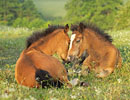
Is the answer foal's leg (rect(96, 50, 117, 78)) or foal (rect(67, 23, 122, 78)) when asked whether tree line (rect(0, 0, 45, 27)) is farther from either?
foal's leg (rect(96, 50, 117, 78))

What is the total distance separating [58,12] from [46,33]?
8559cm

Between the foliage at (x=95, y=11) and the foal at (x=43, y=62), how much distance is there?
176 ft

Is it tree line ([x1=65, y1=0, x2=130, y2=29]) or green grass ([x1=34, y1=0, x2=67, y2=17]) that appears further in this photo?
green grass ([x1=34, y1=0, x2=67, y2=17])

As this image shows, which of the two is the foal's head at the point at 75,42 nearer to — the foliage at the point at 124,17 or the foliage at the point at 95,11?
the foliage at the point at 124,17

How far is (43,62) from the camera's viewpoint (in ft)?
18.6

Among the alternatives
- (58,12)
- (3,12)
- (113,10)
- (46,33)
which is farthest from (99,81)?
(58,12)

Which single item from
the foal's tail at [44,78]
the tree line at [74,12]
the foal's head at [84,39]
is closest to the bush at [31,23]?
the tree line at [74,12]

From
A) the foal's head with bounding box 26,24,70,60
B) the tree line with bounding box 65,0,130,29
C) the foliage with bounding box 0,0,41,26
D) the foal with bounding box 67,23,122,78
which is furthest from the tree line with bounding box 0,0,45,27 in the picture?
the foal's head with bounding box 26,24,70,60

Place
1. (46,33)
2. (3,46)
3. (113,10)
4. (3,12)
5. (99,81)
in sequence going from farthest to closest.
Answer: (3,12) → (113,10) → (3,46) → (46,33) → (99,81)

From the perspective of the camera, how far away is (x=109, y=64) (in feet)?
24.1

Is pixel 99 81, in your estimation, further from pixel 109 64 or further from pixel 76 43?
pixel 76 43

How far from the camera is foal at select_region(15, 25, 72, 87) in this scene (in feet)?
17.2

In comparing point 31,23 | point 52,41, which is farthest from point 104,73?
point 31,23

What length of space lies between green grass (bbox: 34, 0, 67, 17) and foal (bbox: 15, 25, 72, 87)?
3226 inches
